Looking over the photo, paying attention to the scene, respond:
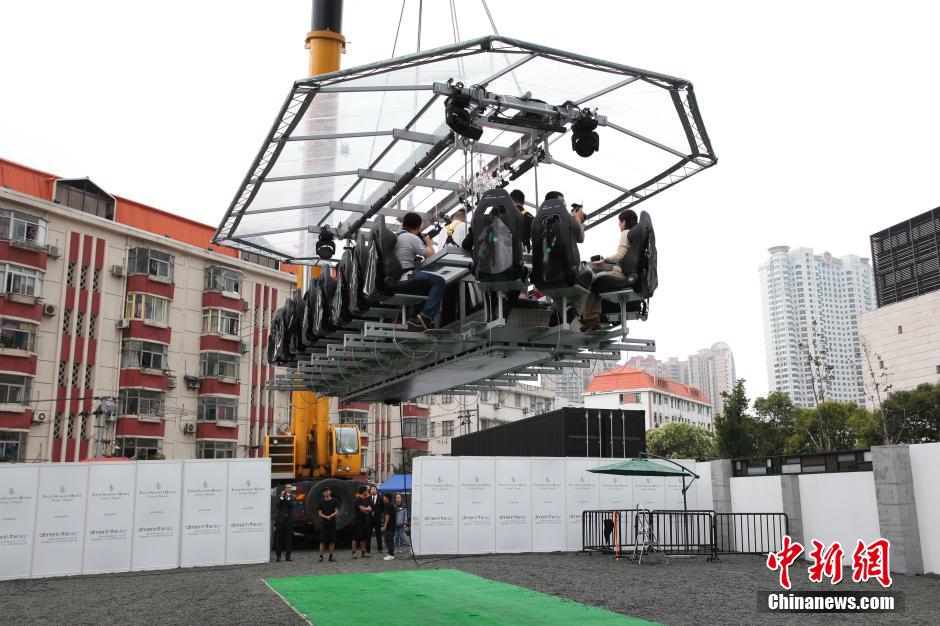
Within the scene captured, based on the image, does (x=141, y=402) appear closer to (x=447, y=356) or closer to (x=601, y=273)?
(x=447, y=356)

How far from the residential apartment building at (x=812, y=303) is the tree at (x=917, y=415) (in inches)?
2328

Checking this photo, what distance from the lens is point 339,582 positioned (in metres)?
15.3

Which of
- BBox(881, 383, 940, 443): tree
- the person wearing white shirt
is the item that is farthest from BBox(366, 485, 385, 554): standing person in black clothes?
BBox(881, 383, 940, 443): tree

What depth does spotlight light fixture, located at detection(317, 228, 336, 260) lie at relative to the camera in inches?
517

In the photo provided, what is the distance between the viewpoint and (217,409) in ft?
158

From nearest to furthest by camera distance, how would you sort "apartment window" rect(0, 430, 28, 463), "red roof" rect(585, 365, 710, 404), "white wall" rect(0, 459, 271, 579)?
"white wall" rect(0, 459, 271, 579) → "apartment window" rect(0, 430, 28, 463) → "red roof" rect(585, 365, 710, 404)

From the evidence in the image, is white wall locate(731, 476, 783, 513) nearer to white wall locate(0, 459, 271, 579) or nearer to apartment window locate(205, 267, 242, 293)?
white wall locate(0, 459, 271, 579)

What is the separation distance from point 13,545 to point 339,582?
7651 millimetres

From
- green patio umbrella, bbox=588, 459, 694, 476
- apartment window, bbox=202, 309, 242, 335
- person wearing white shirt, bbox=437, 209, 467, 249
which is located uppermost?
apartment window, bbox=202, 309, 242, 335

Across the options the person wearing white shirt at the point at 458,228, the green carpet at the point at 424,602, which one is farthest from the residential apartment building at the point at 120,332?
the person wearing white shirt at the point at 458,228

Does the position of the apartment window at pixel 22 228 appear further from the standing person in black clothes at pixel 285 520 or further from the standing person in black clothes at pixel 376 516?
the standing person in black clothes at pixel 376 516

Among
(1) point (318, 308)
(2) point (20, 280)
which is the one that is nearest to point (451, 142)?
(1) point (318, 308)

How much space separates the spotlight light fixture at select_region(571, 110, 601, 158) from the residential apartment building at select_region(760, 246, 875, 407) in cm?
10945

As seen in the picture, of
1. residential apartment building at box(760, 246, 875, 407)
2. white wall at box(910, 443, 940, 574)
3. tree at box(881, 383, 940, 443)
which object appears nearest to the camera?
white wall at box(910, 443, 940, 574)
